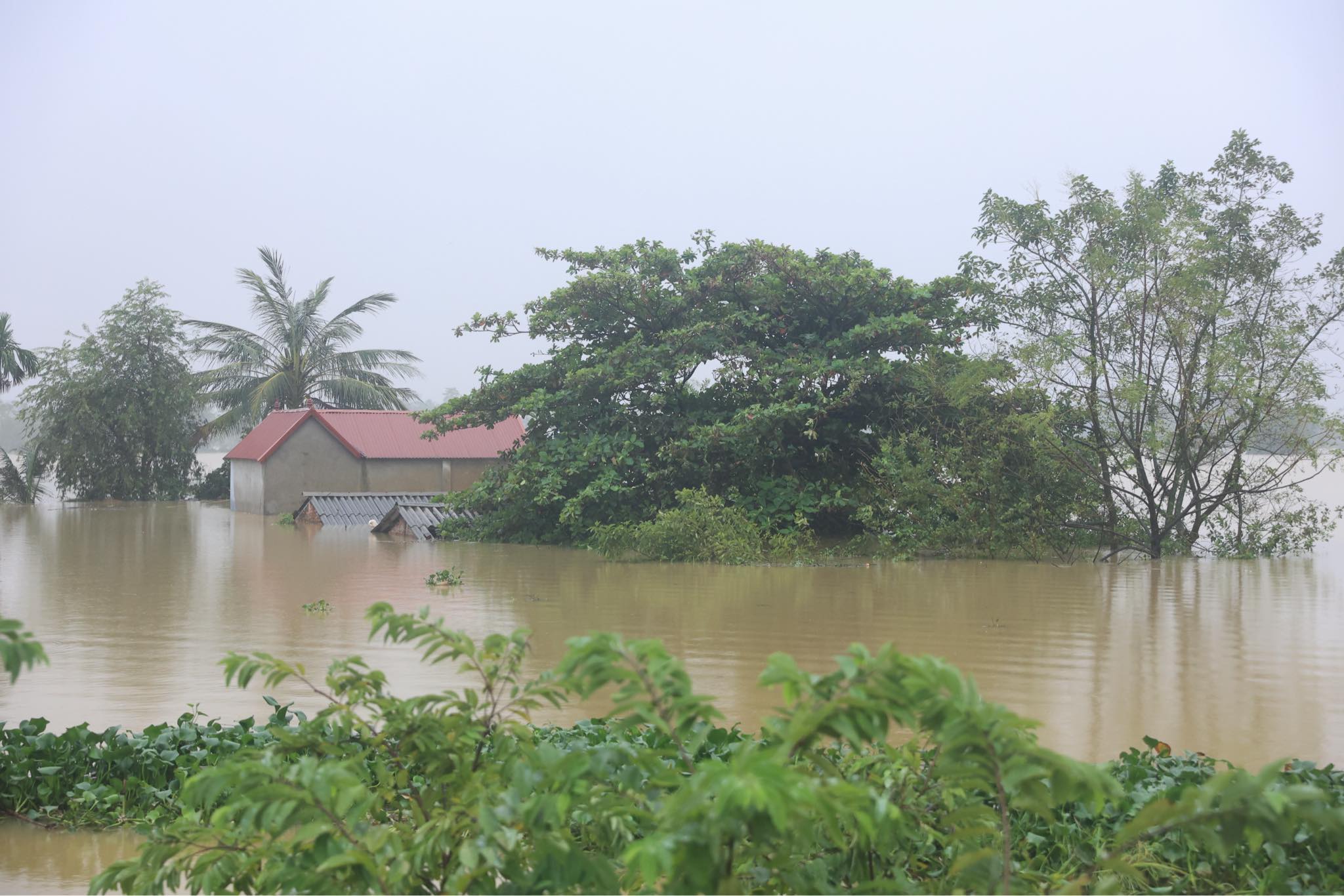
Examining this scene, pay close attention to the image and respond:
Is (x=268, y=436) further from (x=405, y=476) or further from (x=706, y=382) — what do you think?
(x=706, y=382)

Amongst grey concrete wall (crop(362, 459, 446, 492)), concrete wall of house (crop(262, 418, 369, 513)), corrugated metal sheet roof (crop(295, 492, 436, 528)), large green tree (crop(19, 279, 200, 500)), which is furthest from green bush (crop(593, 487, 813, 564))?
large green tree (crop(19, 279, 200, 500))

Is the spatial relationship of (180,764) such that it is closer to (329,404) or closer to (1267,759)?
(1267,759)

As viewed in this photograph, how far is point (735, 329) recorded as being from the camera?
1819 centimetres

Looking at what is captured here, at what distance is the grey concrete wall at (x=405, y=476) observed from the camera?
29.2 meters

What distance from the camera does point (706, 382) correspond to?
61.6 ft

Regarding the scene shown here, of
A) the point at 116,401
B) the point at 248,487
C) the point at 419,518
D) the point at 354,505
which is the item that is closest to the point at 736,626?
the point at 419,518

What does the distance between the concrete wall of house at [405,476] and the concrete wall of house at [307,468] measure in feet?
0.77

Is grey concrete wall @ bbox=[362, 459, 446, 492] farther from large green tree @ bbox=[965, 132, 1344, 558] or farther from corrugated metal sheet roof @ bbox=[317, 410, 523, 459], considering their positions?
large green tree @ bbox=[965, 132, 1344, 558]

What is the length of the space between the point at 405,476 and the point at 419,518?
8.96m

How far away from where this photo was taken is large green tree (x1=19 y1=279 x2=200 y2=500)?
33344 millimetres

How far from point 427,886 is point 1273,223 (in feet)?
58.1

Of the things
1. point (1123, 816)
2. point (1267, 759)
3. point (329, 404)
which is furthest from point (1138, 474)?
point (329, 404)

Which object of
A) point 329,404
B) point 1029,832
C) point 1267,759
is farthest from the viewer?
point 329,404

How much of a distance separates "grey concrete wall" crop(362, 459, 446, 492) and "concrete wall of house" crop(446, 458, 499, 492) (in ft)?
0.33
